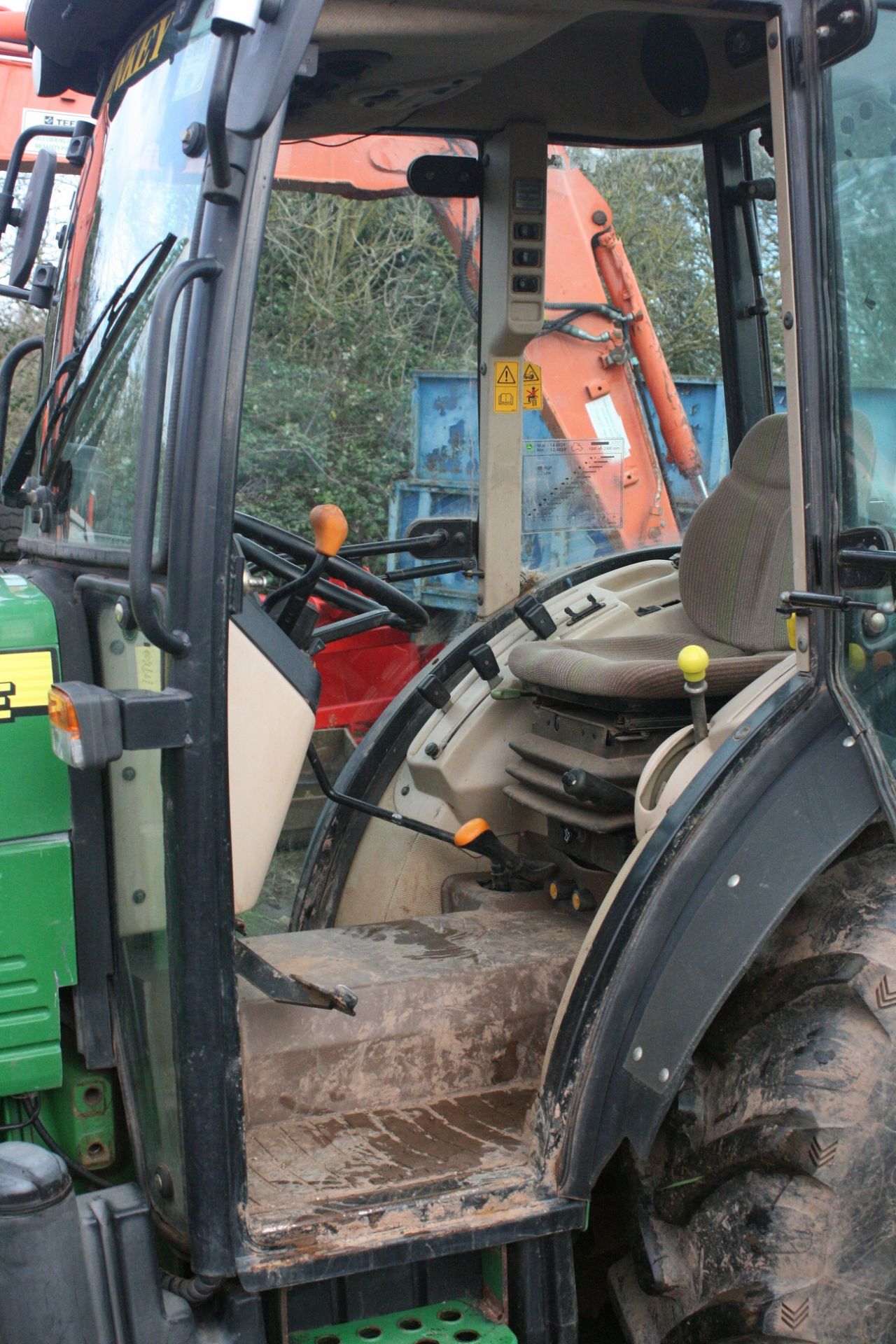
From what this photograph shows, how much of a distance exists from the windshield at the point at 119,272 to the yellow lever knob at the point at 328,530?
306 millimetres

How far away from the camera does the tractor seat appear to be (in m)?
3.00

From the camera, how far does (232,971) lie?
192 centimetres

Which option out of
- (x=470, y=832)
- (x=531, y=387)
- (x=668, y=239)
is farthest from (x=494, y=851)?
(x=668, y=239)

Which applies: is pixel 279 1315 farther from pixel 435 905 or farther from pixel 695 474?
pixel 695 474

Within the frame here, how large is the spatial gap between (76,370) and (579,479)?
16.1ft

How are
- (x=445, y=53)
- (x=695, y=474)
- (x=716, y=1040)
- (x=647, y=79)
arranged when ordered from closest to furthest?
1. (x=716, y=1040)
2. (x=445, y=53)
3. (x=647, y=79)
4. (x=695, y=474)

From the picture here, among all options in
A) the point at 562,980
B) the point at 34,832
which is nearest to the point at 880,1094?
the point at 562,980

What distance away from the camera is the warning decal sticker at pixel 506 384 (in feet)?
10.9

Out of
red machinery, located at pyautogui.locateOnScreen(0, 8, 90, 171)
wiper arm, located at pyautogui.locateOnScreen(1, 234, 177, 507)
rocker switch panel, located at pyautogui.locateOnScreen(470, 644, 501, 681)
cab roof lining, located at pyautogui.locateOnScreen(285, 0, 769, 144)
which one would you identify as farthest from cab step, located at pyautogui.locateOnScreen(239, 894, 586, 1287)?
red machinery, located at pyautogui.locateOnScreen(0, 8, 90, 171)

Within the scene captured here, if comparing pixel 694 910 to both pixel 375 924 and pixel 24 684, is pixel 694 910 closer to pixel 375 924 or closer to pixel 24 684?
pixel 375 924

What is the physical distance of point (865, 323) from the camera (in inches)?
81.7

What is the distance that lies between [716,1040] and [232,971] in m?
0.82

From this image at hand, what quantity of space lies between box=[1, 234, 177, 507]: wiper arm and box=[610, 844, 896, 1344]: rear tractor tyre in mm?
1452

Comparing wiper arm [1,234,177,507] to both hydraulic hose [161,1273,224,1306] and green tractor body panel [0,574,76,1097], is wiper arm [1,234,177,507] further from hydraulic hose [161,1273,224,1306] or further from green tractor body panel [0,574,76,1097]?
hydraulic hose [161,1273,224,1306]
